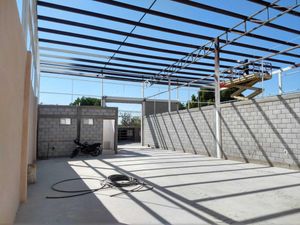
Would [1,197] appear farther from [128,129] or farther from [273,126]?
[128,129]

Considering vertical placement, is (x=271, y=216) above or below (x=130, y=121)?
below

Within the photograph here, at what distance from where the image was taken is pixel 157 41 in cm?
950

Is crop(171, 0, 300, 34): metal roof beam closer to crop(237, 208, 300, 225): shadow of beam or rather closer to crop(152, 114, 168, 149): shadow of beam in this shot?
crop(237, 208, 300, 225): shadow of beam

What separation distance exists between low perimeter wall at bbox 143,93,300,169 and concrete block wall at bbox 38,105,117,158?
460 cm

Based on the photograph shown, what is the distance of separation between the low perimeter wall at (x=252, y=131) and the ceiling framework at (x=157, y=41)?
8.82 ft

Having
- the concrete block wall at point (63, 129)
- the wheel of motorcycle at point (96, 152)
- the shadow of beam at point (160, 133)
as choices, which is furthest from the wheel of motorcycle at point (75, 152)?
the shadow of beam at point (160, 133)

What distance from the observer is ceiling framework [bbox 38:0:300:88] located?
24.8ft

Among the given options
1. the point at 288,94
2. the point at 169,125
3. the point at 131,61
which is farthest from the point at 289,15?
the point at 169,125

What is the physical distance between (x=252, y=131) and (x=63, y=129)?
26.8 feet

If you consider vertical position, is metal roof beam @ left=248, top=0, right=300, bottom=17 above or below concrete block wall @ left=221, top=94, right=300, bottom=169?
above

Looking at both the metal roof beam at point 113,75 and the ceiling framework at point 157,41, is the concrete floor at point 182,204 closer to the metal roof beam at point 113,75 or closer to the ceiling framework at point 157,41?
the ceiling framework at point 157,41

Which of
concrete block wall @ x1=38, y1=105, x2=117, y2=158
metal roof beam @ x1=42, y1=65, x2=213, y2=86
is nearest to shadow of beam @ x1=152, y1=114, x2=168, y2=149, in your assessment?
metal roof beam @ x1=42, y1=65, x2=213, y2=86

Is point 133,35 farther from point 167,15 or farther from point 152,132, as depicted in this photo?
point 152,132

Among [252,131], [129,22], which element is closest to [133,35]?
[129,22]
